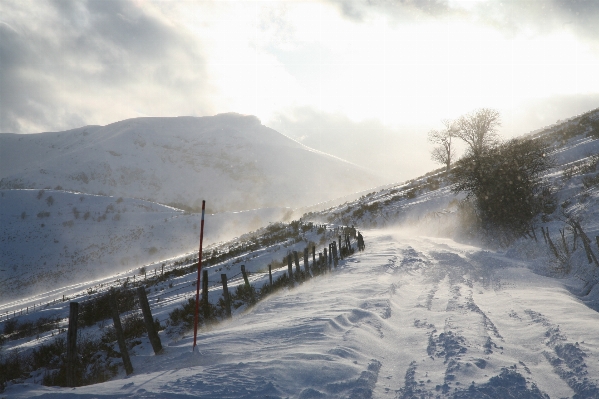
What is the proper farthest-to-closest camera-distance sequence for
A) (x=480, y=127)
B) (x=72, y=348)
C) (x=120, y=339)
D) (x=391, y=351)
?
(x=480, y=127) → (x=120, y=339) → (x=72, y=348) → (x=391, y=351)

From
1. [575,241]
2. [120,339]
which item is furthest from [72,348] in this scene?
[575,241]

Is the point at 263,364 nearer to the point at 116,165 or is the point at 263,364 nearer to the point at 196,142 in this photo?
the point at 116,165

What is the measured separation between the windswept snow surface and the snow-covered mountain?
106 m

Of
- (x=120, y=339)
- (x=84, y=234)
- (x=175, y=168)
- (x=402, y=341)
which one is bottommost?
(x=402, y=341)

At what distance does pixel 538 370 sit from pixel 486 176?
1824 cm

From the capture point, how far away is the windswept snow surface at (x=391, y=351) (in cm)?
397

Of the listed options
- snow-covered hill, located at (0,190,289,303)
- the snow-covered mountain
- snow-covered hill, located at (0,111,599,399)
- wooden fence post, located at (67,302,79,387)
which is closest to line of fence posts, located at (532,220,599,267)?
snow-covered hill, located at (0,111,599,399)

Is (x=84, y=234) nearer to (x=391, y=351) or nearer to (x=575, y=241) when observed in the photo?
(x=391, y=351)

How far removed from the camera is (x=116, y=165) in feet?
469

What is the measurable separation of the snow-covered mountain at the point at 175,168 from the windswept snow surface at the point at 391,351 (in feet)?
347

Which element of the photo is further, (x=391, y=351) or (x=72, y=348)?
(x=72, y=348)

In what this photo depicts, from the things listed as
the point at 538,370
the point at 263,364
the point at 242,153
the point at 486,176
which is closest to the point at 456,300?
the point at 538,370

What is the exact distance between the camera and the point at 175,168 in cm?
15900

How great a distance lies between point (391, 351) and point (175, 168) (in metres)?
166
